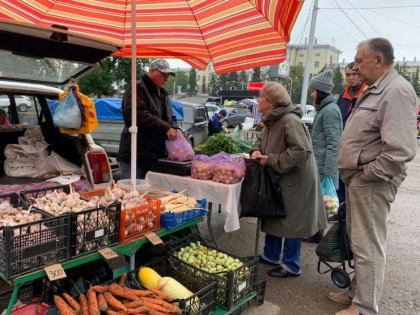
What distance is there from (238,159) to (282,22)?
4.38 ft

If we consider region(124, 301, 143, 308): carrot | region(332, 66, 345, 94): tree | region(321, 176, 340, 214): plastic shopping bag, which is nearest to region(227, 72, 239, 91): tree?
region(332, 66, 345, 94): tree

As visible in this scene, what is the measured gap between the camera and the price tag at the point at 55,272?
1921mm

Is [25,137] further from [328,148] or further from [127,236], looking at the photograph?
[328,148]

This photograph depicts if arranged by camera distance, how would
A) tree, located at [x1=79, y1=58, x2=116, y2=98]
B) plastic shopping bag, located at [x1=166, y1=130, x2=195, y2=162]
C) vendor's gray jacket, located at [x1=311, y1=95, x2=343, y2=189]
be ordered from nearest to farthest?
plastic shopping bag, located at [x1=166, y1=130, x2=195, y2=162], vendor's gray jacket, located at [x1=311, y1=95, x2=343, y2=189], tree, located at [x1=79, y1=58, x2=116, y2=98]

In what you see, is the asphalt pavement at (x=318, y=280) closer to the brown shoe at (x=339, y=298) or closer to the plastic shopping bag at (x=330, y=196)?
the brown shoe at (x=339, y=298)

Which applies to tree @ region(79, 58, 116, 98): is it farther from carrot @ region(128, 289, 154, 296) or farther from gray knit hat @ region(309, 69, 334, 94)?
carrot @ region(128, 289, 154, 296)

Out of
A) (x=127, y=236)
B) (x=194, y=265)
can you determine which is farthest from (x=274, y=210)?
(x=127, y=236)

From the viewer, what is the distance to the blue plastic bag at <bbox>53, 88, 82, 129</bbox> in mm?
3377

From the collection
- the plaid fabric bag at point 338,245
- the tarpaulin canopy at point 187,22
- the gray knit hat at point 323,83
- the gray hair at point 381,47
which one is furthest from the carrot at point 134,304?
the gray knit hat at point 323,83

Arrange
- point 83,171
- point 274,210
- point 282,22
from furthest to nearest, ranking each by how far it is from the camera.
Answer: point 83,171 < point 274,210 < point 282,22

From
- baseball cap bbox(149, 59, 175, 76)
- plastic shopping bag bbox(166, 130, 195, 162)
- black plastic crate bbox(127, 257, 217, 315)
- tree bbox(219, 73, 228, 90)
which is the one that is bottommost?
black plastic crate bbox(127, 257, 217, 315)

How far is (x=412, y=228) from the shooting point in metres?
5.54

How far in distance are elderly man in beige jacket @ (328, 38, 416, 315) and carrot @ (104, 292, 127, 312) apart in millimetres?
1788

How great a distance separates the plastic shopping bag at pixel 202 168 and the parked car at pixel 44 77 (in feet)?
3.15
